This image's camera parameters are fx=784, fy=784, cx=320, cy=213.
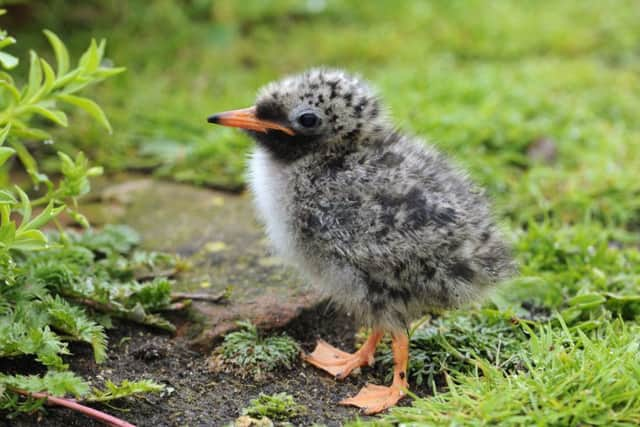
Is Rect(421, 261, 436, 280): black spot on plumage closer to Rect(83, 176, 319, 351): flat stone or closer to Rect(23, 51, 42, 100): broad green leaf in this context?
Rect(83, 176, 319, 351): flat stone

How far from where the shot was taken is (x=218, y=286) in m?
4.33

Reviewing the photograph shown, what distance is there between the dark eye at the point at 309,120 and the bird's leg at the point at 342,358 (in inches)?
41.2

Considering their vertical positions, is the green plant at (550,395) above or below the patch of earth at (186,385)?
above

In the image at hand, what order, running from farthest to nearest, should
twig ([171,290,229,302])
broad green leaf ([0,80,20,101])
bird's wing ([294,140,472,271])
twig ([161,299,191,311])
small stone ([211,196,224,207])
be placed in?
1. small stone ([211,196,224,207])
2. twig ([171,290,229,302])
3. twig ([161,299,191,311])
4. bird's wing ([294,140,472,271])
5. broad green leaf ([0,80,20,101])

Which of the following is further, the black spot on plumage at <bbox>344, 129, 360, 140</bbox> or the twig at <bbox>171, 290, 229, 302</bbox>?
the twig at <bbox>171, 290, 229, 302</bbox>

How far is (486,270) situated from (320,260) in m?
0.77

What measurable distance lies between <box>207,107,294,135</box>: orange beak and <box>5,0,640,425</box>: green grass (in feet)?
3.21

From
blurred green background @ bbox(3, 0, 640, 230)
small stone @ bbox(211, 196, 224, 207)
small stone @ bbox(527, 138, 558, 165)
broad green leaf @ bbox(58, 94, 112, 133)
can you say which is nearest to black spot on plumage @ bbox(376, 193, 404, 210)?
broad green leaf @ bbox(58, 94, 112, 133)

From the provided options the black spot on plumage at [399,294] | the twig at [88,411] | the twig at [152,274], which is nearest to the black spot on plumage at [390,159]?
the black spot on plumage at [399,294]

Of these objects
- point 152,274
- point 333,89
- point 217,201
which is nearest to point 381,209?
point 333,89

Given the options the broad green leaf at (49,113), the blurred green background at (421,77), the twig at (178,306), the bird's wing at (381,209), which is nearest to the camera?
the bird's wing at (381,209)

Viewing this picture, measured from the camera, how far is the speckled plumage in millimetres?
3543

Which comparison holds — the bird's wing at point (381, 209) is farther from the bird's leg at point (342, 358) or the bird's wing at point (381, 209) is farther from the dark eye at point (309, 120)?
the bird's leg at point (342, 358)

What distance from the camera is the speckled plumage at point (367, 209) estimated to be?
354 cm
